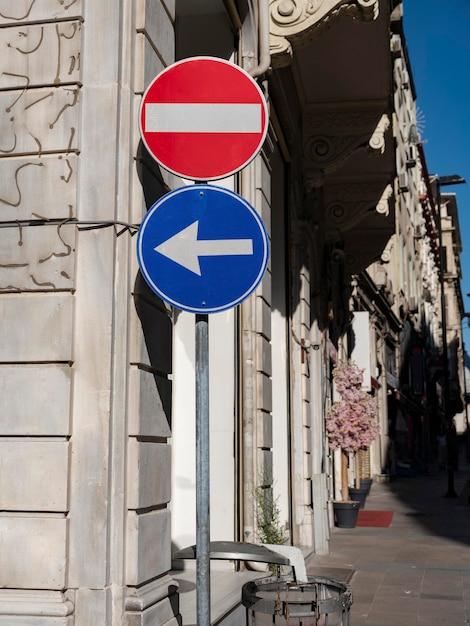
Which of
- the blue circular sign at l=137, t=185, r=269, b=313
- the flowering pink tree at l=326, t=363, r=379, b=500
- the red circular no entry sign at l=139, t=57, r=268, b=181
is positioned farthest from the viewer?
the flowering pink tree at l=326, t=363, r=379, b=500

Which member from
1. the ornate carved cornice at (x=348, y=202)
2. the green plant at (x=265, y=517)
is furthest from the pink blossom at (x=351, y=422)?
the green plant at (x=265, y=517)

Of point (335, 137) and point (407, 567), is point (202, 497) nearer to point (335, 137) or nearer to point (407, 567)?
point (407, 567)

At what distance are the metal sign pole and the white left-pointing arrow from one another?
1.36 feet

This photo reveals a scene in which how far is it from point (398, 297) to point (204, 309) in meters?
37.9

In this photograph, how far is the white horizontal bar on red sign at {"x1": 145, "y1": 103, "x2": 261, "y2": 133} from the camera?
4270 millimetres

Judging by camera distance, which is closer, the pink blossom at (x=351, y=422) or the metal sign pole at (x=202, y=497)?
the metal sign pole at (x=202, y=497)

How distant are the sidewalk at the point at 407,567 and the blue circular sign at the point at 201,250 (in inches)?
205

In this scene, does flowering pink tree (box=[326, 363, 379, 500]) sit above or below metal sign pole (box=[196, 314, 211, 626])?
above

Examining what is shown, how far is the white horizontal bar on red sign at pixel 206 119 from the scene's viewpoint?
4.27 meters

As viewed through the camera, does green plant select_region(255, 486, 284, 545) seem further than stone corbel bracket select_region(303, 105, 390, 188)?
No

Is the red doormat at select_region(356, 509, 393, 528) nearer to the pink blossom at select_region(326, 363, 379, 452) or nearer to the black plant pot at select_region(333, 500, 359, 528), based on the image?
the black plant pot at select_region(333, 500, 359, 528)

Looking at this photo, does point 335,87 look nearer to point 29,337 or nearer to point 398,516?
point 29,337

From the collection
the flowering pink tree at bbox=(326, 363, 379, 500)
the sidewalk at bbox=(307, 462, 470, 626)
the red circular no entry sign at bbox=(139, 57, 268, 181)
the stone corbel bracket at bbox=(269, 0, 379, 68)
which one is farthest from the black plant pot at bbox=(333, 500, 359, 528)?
the red circular no entry sign at bbox=(139, 57, 268, 181)

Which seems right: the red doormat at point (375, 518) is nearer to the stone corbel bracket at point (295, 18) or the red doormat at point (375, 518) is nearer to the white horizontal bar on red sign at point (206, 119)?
the stone corbel bracket at point (295, 18)
